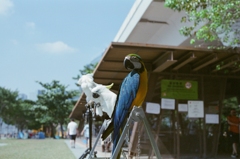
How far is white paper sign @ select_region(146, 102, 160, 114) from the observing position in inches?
325

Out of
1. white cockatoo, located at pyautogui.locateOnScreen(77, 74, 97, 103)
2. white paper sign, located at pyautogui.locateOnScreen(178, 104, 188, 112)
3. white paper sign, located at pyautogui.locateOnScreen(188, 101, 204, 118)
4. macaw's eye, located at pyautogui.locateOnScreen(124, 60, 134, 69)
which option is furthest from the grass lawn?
macaw's eye, located at pyautogui.locateOnScreen(124, 60, 134, 69)

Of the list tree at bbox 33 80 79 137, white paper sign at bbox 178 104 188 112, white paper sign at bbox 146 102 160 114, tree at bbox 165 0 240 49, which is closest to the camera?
tree at bbox 165 0 240 49

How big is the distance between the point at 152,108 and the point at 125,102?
4.84m

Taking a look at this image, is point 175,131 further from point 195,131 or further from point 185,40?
point 185,40

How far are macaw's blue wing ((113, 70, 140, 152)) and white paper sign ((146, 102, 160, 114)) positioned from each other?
4708 millimetres

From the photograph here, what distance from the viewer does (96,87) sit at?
425cm

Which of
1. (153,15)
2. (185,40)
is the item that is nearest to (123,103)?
(185,40)

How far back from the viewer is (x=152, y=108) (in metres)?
8.29

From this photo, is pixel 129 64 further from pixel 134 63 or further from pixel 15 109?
pixel 15 109

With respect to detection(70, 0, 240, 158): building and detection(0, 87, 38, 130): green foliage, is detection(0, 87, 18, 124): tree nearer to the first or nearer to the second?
detection(0, 87, 38, 130): green foliage

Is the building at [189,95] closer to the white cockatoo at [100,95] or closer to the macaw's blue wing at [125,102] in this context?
the white cockatoo at [100,95]

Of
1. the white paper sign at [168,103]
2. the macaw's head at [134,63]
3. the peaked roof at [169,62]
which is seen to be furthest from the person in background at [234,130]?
the macaw's head at [134,63]

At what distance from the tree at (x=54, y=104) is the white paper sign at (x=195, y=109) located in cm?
2662

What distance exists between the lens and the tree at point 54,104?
34375mm
